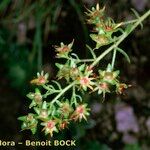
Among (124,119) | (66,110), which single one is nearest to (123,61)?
(124,119)

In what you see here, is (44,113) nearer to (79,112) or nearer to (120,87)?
(79,112)

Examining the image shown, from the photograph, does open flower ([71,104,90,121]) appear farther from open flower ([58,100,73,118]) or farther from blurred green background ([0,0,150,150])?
blurred green background ([0,0,150,150])

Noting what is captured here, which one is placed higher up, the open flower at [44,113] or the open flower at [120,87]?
the open flower at [120,87]

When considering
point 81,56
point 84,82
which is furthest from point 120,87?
point 81,56

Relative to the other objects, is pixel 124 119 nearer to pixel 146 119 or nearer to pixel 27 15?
pixel 146 119

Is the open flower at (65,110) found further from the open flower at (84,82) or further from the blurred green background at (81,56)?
the blurred green background at (81,56)

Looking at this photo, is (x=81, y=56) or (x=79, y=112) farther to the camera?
(x=81, y=56)

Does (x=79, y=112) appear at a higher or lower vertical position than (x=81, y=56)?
lower

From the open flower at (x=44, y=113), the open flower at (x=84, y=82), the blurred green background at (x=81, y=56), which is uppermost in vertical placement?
the blurred green background at (x=81, y=56)

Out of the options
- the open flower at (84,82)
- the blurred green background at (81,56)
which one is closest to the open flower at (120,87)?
the open flower at (84,82)
